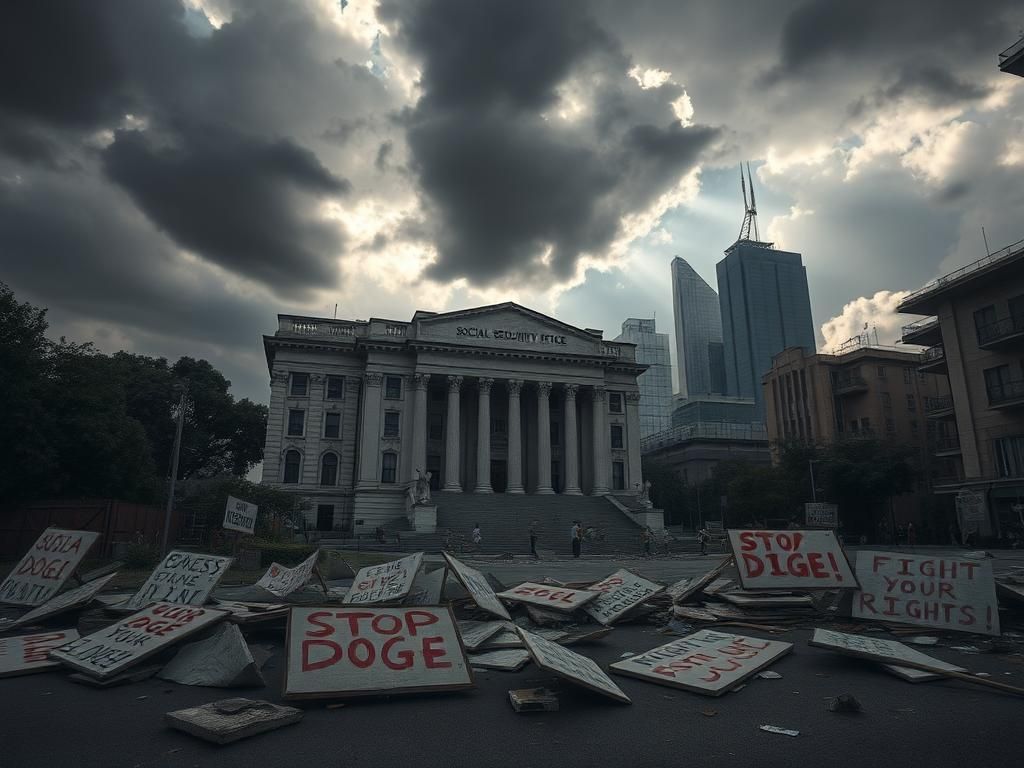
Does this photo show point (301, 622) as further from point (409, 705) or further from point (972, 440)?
point (972, 440)

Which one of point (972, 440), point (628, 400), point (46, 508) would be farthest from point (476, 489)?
point (972, 440)

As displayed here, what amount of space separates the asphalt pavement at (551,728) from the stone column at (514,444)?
37.7m

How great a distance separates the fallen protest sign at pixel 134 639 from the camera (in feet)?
20.9

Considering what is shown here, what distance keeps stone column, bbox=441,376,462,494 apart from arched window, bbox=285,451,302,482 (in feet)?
35.1

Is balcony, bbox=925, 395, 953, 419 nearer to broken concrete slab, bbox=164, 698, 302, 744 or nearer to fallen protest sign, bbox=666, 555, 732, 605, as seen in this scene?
fallen protest sign, bbox=666, 555, 732, 605

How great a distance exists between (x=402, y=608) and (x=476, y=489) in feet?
123

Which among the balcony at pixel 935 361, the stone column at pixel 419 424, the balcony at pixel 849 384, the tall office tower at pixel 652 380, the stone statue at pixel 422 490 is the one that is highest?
the tall office tower at pixel 652 380

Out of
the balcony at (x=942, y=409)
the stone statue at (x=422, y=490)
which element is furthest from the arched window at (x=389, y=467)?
the balcony at (x=942, y=409)

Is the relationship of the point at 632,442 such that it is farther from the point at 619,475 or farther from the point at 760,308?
the point at 760,308

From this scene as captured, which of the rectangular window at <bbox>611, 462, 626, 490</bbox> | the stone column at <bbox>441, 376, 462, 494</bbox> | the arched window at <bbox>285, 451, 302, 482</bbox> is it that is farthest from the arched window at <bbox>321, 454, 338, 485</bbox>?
the rectangular window at <bbox>611, 462, 626, 490</bbox>

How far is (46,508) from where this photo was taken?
2194cm

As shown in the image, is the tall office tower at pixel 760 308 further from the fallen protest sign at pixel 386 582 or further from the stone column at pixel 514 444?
the fallen protest sign at pixel 386 582

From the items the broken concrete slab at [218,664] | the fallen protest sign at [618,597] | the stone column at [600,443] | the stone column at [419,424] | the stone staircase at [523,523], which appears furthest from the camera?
the stone column at [600,443]

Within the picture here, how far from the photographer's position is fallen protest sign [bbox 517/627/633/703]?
5.30 meters
